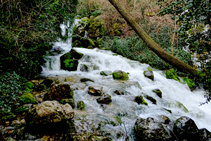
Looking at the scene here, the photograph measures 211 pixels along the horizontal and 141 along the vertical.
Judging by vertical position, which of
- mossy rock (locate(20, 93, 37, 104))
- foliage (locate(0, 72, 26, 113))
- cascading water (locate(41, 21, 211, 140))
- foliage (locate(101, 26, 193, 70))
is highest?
foliage (locate(101, 26, 193, 70))

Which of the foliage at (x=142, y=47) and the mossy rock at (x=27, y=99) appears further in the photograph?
the foliage at (x=142, y=47)

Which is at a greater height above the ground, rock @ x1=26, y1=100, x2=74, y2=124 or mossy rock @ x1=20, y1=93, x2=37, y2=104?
rock @ x1=26, y1=100, x2=74, y2=124

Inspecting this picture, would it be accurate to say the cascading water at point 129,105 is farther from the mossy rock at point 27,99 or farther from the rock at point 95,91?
the mossy rock at point 27,99

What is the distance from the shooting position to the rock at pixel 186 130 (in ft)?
10.3

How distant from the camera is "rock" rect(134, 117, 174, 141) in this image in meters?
3.01

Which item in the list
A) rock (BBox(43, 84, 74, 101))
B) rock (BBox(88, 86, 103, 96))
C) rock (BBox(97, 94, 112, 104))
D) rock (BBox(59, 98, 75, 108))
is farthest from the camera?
rock (BBox(88, 86, 103, 96))

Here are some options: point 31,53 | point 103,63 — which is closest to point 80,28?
point 103,63

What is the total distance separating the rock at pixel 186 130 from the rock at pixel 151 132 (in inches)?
11.5

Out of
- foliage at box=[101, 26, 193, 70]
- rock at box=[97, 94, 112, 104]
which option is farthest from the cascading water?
foliage at box=[101, 26, 193, 70]

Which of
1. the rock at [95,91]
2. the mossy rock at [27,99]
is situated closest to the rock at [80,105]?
the rock at [95,91]

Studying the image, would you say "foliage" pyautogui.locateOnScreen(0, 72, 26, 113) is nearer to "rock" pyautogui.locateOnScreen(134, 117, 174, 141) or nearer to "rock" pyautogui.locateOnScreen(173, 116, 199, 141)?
"rock" pyautogui.locateOnScreen(134, 117, 174, 141)

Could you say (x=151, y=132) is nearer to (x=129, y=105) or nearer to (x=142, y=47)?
(x=129, y=105)

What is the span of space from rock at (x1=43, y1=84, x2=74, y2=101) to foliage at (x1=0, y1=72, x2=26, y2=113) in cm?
91

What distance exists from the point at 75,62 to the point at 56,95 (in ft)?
16.1
